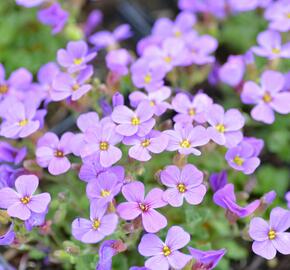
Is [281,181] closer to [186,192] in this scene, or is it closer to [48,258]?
[186,192]

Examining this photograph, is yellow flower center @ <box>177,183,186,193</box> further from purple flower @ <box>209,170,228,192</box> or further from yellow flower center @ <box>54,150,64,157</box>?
yellow flower center @ <box>54,150,64,157</box>

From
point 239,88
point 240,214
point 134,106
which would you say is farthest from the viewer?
point 239,88

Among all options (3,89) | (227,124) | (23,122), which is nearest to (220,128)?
(227,124)

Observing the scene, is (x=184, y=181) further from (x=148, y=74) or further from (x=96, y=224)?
(x=148, y=74)

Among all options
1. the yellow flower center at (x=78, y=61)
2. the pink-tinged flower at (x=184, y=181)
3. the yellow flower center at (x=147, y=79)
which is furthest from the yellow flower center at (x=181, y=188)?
the yellow flower center at (x=78, y=61)

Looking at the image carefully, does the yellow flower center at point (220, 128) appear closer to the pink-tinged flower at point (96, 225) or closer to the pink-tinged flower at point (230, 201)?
the pink-tinged flower at point (230, 201)

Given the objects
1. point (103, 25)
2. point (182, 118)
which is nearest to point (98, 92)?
point (182, 118)
